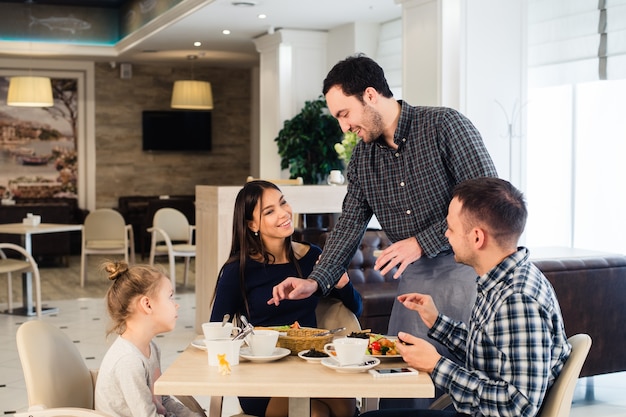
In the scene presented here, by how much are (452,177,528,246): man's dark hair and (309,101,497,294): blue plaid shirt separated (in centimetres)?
57

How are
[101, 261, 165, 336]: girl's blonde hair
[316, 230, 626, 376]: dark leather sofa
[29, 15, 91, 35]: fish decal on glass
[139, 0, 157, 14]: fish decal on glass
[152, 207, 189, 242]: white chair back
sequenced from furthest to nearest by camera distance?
[29, 15, 91, 35]: fish decal on glass
[139, 0, 157, 14]: fish decal on glass
[152, 207, 189, 242]: white chair back
[316, 230, 626, 376]: dark leather sofa
[101, 261, 165, 336]: girl's blonde hair

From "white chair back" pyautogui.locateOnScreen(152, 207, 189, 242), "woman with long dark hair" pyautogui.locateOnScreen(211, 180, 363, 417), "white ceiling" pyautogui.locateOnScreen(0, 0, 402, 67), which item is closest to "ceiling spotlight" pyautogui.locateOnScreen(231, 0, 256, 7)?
"white ceiling" pyautogui.locateOnScreen(0, 0, 402, 67)

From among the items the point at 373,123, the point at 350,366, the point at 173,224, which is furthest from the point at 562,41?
the point at 350,366

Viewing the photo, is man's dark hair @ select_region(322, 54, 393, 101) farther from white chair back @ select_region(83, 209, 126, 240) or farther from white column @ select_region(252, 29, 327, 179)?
white chair back @ select_region(83, 209, 126, 240)

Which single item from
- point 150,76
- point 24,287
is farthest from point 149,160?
point 24,287

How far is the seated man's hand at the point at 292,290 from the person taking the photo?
283cm

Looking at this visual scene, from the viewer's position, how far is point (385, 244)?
657 cm

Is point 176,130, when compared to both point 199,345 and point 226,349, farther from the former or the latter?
point 226,349

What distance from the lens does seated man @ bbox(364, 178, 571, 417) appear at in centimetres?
201

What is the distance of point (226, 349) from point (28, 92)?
9.60 meters

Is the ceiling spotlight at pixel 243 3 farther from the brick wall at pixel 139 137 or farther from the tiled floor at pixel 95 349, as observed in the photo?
the brick wall at pixel 139 137

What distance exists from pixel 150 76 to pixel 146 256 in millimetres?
3241

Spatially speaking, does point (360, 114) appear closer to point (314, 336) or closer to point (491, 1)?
point (314, 336)

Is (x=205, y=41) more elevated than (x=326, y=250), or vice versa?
(x=205, y=41)
